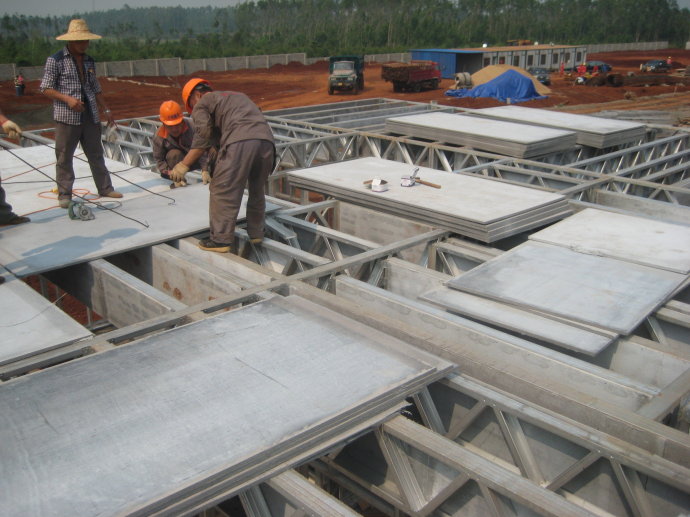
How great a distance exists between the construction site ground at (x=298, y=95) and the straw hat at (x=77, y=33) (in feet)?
68.4

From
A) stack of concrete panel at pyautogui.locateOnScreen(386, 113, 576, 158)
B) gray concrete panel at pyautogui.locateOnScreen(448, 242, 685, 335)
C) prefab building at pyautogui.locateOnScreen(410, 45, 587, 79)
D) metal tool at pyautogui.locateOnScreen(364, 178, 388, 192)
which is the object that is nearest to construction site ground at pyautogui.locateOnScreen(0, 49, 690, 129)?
prefab building at pyautogui.locateOnScreen(410, 45, 587, 79)

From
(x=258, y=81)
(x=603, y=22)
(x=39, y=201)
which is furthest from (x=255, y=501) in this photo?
(x=603, y=22)

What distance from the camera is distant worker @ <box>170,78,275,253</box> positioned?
5434mm

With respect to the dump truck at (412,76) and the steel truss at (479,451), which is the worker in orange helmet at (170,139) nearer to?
the steel truss at (479,451)

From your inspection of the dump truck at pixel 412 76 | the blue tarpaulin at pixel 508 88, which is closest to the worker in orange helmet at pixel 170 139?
the blue tarpaulin at pixel 508 88

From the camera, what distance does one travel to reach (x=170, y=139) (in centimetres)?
780

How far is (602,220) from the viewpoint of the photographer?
6.28 m

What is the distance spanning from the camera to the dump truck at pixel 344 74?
106 feet

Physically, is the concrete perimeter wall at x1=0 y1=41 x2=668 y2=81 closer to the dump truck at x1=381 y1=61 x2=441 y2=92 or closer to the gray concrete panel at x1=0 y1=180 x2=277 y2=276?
the dump truck at x1=381 y1=61 x2=441 y2=92

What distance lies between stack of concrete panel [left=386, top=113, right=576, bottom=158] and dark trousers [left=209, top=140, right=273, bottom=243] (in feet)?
16.5

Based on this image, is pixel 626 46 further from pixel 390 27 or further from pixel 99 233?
pixel 99 233

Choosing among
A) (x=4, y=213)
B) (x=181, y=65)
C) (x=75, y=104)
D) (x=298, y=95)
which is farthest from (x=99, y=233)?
(x=181, y=65)

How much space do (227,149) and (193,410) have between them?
116 inches

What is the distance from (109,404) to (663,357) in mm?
3243
